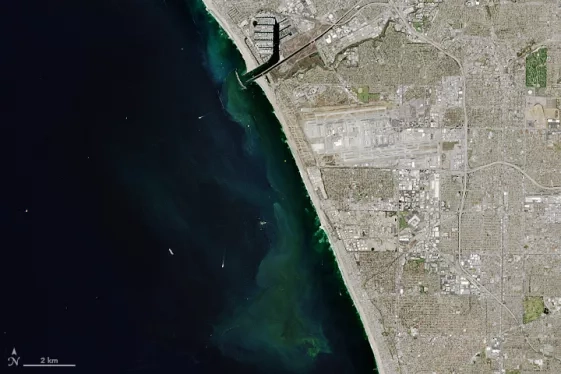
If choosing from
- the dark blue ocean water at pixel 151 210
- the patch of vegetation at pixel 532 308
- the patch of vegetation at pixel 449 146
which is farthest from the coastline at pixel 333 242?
the patch of vegetation at pixel 532 308

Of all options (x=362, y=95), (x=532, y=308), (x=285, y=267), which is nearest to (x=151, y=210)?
(x=285, y=267)

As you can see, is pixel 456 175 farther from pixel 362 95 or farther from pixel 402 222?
pixel 362 95

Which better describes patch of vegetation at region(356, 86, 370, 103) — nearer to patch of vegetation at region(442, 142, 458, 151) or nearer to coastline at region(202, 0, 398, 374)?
coastline at region(202, 0, 398, 374)

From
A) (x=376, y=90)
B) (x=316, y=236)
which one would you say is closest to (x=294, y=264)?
(x=316, y=236)

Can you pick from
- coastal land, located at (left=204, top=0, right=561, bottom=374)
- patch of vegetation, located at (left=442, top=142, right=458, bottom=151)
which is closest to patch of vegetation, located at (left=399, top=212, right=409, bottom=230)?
coastal land, located at (left=204, top=0, right=561, bottom=374)

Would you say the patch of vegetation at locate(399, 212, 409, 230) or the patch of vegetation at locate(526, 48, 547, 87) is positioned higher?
the patch of vegetation at locate(526, 48, 547, 87)

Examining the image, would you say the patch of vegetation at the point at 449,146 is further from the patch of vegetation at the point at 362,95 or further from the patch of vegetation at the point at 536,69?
the patch of vegetation at the point at 536,69

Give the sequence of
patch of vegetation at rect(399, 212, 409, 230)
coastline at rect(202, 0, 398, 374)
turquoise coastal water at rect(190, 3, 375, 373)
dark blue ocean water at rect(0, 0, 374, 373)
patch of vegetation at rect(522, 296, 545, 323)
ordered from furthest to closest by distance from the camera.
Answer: turquoise coastal water at rect(190, 3, 375, 373) < coastline at rect(202, 0, 398, 374) < patch of vegetation at rect(399, 212, 409, 230) < patch of vegetation at rect(522, 296, 545, 323) < dark blue ocean water at rect(0, 0, 374, 373)
